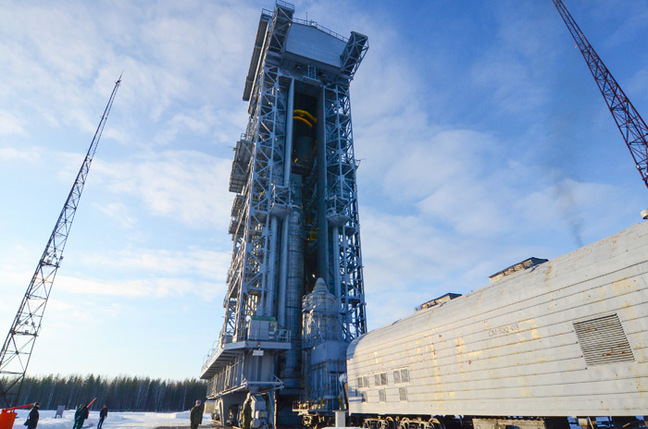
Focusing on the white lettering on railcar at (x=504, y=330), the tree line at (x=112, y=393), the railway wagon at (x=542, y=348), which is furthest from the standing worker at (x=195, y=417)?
the tree line at (x=112, y=393)

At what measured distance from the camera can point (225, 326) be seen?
4709 cm

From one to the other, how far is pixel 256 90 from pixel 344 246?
2840 centimetres

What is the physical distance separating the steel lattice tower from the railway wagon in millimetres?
12002

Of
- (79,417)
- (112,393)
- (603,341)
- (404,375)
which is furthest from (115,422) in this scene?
(112,393)

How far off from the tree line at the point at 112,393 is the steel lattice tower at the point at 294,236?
83.8 meters

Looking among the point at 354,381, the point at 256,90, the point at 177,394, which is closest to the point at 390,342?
the point at 354,381

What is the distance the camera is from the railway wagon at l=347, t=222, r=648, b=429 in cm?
875

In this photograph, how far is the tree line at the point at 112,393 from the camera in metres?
104

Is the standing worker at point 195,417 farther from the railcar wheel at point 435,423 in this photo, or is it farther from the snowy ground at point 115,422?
the snowy ground at point 115,422

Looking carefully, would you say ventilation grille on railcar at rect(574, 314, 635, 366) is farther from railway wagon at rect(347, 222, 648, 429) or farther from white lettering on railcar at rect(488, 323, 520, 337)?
white lettering on railcar at rect(488, 323, 520, 337)

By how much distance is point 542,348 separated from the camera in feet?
34.6

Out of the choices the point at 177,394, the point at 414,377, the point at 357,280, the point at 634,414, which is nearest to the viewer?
the point at 634,414

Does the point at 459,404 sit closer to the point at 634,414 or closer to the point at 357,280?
the point at 634,414

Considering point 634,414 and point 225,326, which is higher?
point 225,326
